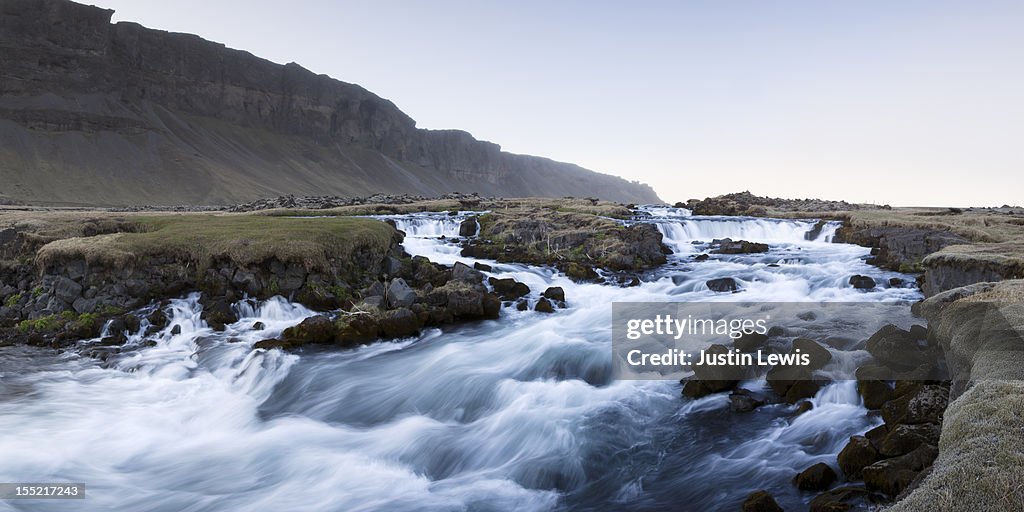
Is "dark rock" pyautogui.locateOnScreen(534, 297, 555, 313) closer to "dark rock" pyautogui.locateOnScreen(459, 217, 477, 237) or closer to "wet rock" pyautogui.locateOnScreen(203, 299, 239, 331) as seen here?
"wet rock" pyautogui.locateOnScreen(203, 299, 239, 331)

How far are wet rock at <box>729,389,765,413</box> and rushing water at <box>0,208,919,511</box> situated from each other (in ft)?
0.71

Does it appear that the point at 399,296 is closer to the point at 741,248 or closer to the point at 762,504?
the point at 762,504

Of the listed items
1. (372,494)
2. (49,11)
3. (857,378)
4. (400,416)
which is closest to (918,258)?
(857,378)

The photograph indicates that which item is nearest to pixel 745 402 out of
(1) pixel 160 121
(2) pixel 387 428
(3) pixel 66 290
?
(2) pixel 387 428

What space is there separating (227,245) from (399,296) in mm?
7261

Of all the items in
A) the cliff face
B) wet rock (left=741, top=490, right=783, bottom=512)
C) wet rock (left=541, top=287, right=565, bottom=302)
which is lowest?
wet rock (left=741, top=490, right=783, bottom=512)

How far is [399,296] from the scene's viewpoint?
1892 centimetres

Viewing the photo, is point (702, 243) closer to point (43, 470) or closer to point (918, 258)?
point (918, 258)

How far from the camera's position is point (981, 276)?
15.6 m

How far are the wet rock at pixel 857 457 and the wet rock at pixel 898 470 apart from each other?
648mm

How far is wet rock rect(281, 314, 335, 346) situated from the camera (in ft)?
54.4

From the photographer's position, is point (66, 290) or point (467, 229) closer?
point (66, 290)

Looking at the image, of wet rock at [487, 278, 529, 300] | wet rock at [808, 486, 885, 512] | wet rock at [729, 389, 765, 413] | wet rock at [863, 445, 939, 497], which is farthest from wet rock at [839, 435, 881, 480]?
wet rock at [487, 278, 529, 300]

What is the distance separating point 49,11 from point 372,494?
146192 mm
